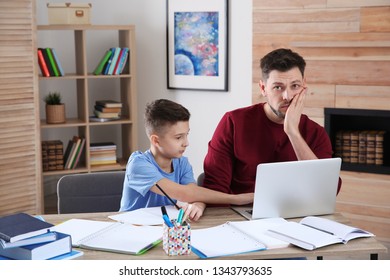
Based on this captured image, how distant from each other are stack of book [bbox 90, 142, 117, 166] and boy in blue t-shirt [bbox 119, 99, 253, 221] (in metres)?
2.66

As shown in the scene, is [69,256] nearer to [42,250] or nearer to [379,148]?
[42,250]

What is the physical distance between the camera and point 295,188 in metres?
2.44

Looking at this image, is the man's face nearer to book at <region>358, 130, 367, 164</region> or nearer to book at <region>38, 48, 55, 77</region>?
book at <region>358, 130, 367, 164</region>

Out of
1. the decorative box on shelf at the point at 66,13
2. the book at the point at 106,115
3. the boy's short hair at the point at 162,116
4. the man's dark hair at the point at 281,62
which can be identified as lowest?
the book at the point at 106,115

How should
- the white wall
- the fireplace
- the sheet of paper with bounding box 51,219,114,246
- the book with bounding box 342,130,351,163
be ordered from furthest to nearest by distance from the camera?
the white wall, the book with bounding box 342,130,351,163, the fireplace, the sheet of paper with bounding box 51,219,114,246

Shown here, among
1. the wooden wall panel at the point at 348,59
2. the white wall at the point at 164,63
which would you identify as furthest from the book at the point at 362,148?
the white wall at the point at 164,63

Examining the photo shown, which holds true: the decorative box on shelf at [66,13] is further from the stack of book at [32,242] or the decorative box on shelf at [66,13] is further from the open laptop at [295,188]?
the stack of book at [32,242]

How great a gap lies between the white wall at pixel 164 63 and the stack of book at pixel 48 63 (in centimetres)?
64

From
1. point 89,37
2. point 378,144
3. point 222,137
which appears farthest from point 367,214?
point 89,37

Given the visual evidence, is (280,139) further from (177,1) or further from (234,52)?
(177,1)

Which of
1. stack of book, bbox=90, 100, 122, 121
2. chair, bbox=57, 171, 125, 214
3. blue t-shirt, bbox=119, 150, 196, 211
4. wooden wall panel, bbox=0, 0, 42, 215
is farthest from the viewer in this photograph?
stack of book, bbox=90, 100, 122, 121

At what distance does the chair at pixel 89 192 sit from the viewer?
2.91 meters

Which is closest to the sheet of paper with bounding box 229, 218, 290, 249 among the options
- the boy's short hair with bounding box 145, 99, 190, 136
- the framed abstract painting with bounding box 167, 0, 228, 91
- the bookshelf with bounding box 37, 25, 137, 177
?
the boy's short hair with bounding box 145, 99, 190, 136

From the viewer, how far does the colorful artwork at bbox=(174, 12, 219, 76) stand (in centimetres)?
526
